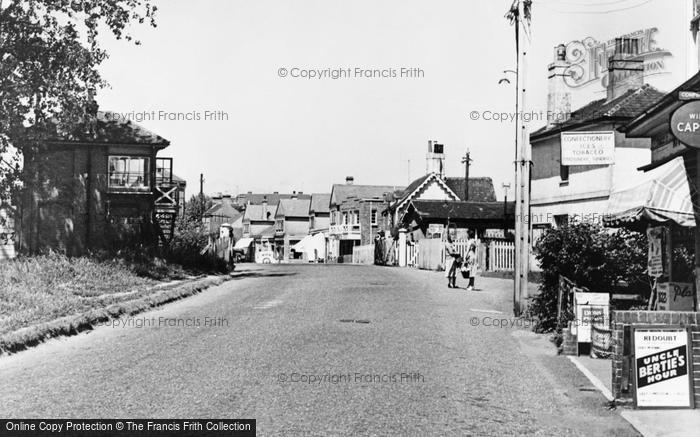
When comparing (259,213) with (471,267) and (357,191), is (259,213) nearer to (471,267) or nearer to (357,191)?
(357,191)

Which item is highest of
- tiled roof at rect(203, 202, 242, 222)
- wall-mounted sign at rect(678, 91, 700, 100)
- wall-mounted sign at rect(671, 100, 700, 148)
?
tiled roof at rect(203, 202, 242, 222)

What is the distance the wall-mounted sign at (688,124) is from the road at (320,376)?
3.18 meters

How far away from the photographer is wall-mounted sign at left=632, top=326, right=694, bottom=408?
787 centimetres

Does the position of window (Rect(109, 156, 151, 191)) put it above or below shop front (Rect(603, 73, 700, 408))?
above

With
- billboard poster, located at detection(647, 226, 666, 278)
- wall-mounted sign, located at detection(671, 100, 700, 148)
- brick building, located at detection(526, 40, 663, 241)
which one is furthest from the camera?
brick building, located at detection(526, 40, 663, 241)

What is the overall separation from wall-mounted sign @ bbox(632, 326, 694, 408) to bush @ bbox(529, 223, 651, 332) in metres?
5.02

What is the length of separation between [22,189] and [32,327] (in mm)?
24234

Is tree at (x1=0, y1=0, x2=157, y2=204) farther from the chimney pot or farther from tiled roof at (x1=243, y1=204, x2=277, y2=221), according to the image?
tiled roof at (x1=243, y1=204, x2=277, y2=221)

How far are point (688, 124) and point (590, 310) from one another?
327 cm

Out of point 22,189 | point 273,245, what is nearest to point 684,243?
point 22,189

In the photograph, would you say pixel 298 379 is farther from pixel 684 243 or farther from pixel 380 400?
pixel 684 243

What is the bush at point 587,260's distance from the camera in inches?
531
